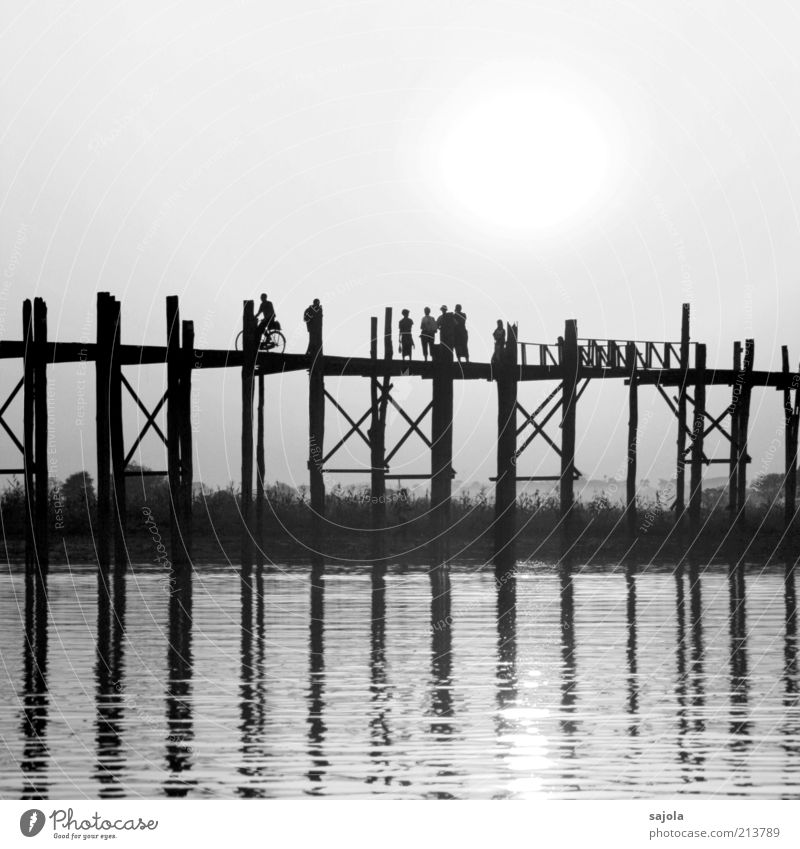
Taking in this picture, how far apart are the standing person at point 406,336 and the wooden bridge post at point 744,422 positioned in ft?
29.9

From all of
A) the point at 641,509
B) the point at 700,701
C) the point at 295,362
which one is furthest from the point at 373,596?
the point at 641,509

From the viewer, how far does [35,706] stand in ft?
47.6

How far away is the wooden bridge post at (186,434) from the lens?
2694cm

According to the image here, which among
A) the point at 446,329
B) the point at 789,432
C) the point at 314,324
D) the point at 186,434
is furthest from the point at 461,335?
the point at 789,432

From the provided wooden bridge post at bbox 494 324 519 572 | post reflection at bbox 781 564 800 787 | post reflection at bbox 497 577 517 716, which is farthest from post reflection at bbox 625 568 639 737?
wooden bridge post at bbox 494 324 519 572

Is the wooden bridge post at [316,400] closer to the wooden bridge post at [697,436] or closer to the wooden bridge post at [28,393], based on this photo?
the wooden bridge post at [28,393]

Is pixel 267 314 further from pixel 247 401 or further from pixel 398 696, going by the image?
pixel 398 696

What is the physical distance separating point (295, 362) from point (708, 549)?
13760 millimetres

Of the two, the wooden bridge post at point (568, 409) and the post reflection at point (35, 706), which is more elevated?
the wooden bridge post at point (568, 409)

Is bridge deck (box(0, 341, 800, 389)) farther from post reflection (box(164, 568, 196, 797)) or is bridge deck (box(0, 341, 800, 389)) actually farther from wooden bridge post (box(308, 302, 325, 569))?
post reflection (box(164, 568, 196, 797))

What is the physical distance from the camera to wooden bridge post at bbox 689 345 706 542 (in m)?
33.4

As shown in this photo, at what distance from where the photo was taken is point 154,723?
1383 cm

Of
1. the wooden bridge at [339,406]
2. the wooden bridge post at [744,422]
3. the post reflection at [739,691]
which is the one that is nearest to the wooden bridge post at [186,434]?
the wooden bridge at [339,406]

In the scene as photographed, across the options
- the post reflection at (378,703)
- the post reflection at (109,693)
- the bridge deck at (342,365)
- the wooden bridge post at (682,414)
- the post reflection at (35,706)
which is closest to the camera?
the post reflection at (35,706)
